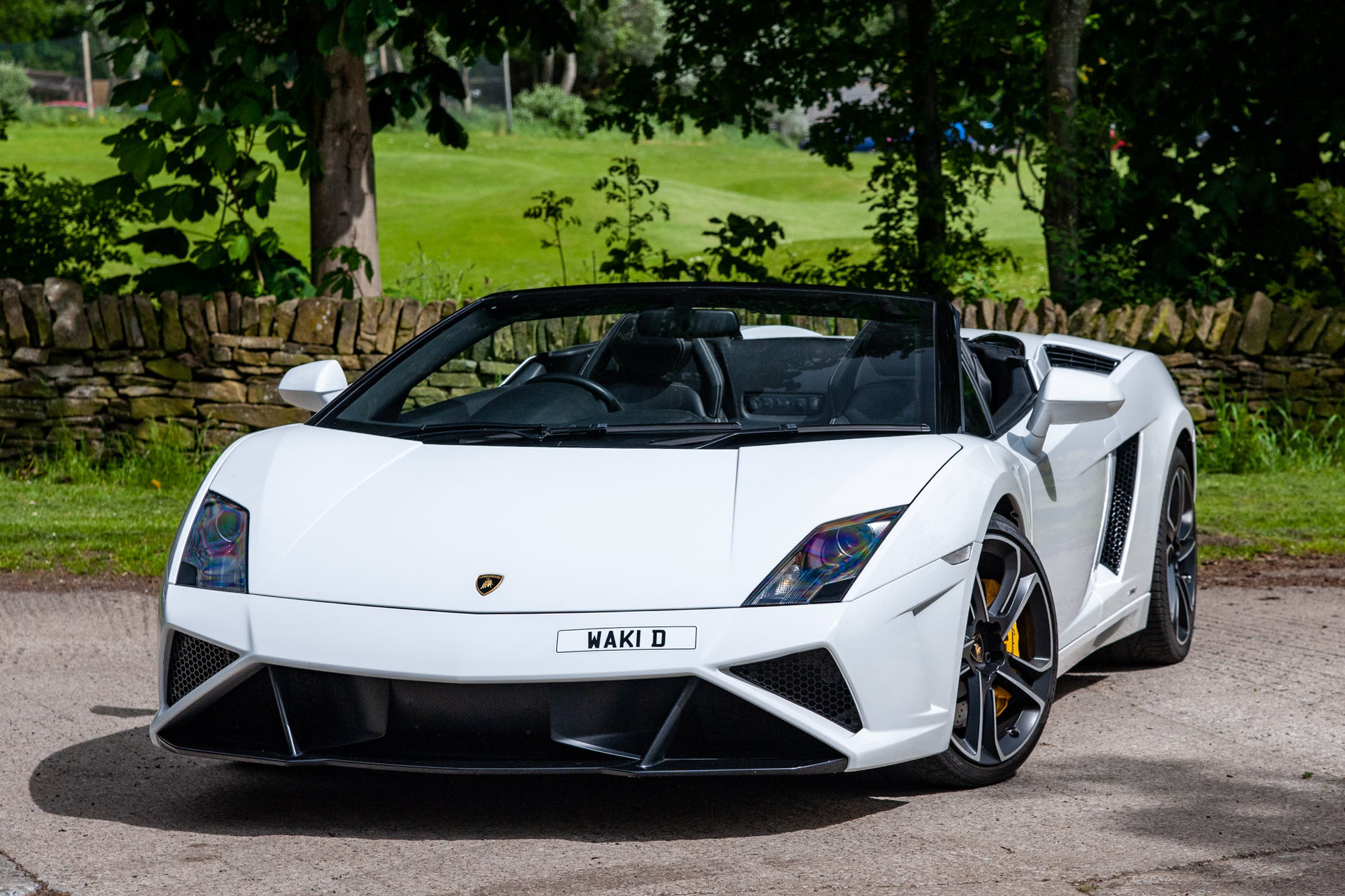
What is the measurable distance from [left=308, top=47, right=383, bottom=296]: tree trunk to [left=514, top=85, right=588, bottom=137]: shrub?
4261 cm

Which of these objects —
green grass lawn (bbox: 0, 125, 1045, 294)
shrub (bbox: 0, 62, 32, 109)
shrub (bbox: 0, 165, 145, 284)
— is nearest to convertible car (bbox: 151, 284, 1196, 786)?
shrub (bbox: 0, 165, 145, 284)

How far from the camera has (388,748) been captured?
11.9 ft

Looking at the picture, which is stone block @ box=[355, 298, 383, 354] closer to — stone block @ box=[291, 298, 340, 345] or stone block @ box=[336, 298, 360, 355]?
stone block @ box=[336, 298, 360, 355]

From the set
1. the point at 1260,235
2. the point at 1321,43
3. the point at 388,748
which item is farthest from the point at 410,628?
the point at 1321,43

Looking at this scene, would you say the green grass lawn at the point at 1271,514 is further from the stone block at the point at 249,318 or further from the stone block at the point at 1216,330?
the stone block at the point at 249,318

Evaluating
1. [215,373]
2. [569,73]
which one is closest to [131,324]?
[215,373]

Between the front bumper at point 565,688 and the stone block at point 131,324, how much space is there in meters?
6.92

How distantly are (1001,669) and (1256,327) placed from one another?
735cm


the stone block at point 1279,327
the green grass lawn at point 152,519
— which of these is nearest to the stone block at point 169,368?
the green grass lawn at point 152,519

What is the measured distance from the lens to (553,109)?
183ft

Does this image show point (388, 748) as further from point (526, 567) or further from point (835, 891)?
point (835, 891)

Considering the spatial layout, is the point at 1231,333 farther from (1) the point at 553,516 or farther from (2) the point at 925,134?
(1) the point at 553,516

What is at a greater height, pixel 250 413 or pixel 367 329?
pixel 367 329

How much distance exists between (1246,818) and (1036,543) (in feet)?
3.28
